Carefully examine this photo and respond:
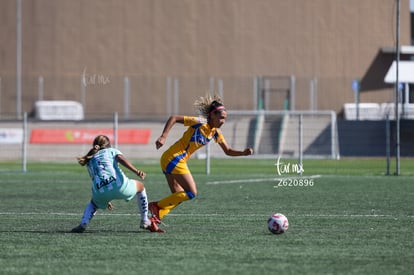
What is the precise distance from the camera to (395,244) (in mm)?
10516

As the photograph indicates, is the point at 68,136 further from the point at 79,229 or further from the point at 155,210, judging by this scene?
the point at 79,229

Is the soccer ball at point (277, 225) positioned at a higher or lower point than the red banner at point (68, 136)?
lower

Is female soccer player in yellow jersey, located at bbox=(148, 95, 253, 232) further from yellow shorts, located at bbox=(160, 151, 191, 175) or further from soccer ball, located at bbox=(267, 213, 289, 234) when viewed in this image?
soccer ball, located at bbox=(267, 213, 289, 234)

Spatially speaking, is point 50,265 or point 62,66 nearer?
point 50,265

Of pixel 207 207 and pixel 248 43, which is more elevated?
pixel 248 43

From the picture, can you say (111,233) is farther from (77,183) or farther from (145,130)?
(145,130)

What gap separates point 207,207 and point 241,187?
4.68 meters

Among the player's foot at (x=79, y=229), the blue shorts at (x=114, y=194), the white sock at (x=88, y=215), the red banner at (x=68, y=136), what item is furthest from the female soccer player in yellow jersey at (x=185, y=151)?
the red banner at (x=68, y=136)

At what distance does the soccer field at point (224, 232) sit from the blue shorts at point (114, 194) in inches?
15.0

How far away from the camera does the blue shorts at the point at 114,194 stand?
11.7 m

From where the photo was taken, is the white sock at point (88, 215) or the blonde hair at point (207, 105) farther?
the blonde hair at point (207, 105)

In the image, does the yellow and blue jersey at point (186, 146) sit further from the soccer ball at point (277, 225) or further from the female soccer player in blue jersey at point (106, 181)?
the soccer ball at point (277, 225)

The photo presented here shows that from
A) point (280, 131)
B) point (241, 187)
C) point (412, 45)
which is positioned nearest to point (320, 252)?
point (241, 187)

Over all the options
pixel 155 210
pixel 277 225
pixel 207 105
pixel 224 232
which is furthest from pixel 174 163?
pixel 277 225
